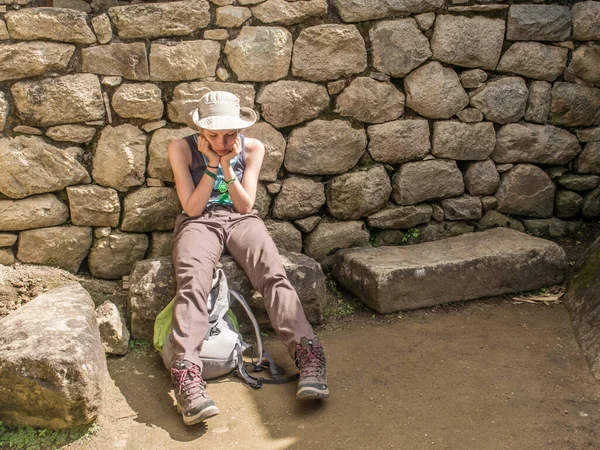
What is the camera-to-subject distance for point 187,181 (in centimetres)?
→ 363

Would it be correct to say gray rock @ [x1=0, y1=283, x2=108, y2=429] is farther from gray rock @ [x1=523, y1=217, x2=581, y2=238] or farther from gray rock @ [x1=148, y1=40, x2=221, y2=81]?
gray rock @ [x1=523, y1=217, x2=581, y2=238]

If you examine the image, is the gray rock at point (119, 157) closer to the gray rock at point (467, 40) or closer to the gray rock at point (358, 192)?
the gray rock at point (358, 192)

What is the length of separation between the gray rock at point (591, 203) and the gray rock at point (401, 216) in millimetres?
1288

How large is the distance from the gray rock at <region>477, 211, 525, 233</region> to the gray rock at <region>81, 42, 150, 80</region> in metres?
2.68

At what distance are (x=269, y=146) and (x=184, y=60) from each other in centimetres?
77

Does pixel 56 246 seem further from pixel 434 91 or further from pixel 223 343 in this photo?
pixel 434 91

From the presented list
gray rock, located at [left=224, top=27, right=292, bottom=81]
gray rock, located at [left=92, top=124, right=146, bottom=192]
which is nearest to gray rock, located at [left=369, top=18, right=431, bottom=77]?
gray rock, located at [left=224, top=27, right=292, bottom=81]

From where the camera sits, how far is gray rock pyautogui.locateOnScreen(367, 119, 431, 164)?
4.27 m

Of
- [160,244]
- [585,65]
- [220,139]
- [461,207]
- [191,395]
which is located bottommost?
[191,395]

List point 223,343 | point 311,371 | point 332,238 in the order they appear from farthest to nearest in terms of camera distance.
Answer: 1. point 332,238
2. point 223,343
3. point 311,371

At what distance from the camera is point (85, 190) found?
3779mm

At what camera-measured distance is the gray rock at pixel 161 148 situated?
12.6 feet

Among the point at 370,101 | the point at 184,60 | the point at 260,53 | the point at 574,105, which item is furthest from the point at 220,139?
the point at 574,105

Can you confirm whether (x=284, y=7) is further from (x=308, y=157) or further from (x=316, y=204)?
(x=316, y=204)
